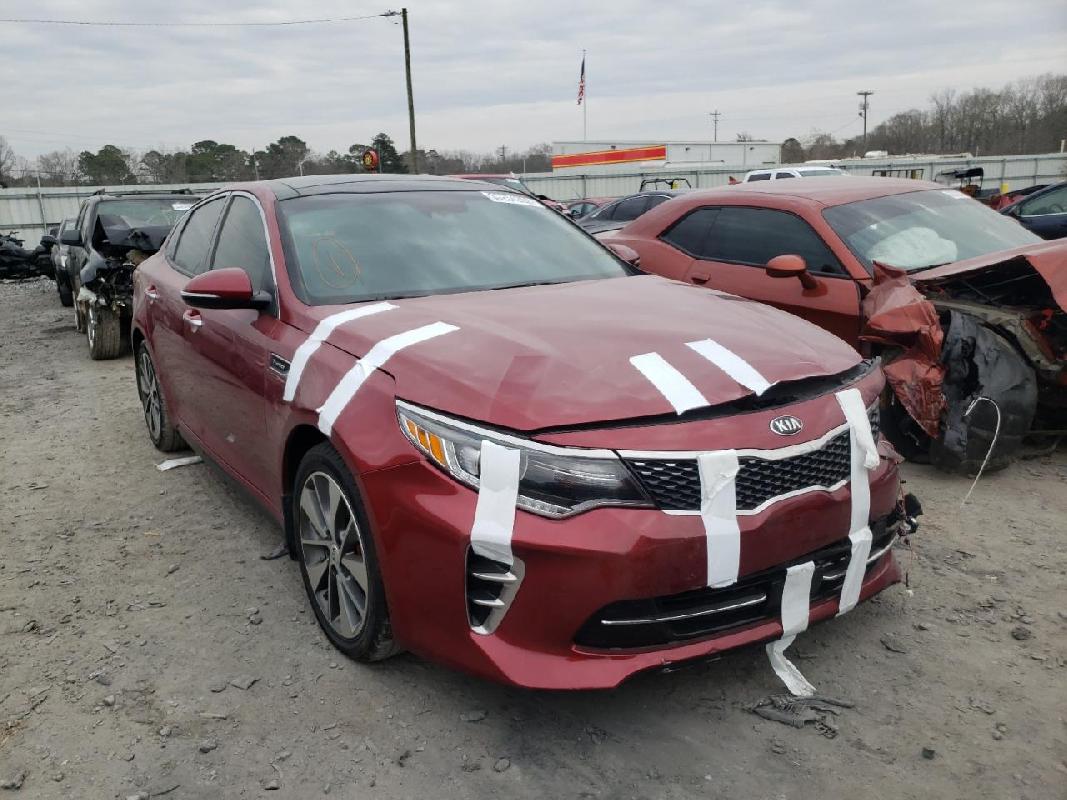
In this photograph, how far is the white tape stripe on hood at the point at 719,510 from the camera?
2148 mm

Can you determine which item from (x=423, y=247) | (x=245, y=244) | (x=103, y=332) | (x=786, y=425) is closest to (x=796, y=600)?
(x=786, y=425)

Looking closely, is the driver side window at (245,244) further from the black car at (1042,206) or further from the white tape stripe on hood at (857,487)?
the black car at (1042,206)

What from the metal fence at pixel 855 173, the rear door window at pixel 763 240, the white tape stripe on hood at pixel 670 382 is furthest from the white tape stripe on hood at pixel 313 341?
the metal fence at pixel 855 173

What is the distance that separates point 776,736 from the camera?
2.40m

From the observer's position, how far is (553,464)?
7.01 ft

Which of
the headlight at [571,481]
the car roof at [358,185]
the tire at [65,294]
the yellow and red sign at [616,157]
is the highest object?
the yellow and red sign at [616,157]

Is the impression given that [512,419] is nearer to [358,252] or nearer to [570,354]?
[570,354]

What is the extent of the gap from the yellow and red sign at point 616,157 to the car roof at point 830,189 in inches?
1314

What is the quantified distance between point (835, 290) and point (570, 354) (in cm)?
294

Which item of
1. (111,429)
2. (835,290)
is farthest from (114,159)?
(835,290)

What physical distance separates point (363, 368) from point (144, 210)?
853cm

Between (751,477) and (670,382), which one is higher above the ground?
(670,382)

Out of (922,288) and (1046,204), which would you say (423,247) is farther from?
(1046,204)

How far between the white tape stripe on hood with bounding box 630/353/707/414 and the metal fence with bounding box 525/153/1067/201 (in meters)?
29.0
